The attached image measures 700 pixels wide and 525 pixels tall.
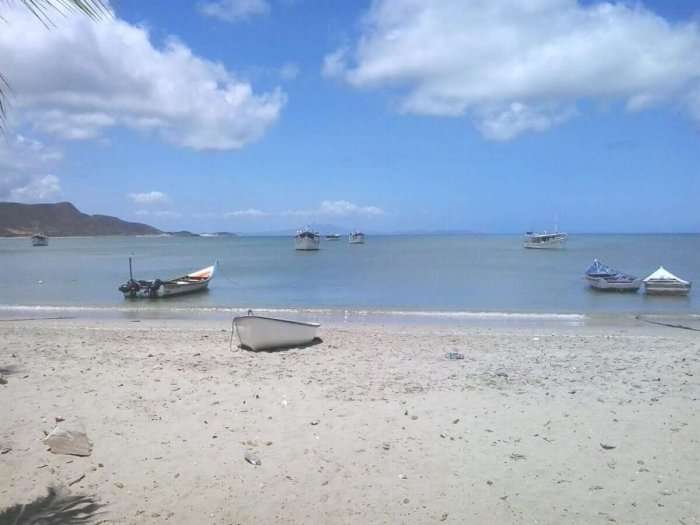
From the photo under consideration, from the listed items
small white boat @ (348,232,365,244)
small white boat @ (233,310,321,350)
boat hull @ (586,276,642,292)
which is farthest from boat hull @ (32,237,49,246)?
small white boat @ (233,310,321,350)

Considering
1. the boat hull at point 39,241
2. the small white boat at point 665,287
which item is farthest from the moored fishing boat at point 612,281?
the boat hull at point 39,241

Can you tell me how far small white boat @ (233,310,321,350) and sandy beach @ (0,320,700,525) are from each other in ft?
3.30

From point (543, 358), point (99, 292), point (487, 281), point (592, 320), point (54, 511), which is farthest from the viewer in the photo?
point (487, 281)

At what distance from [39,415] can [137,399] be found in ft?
4.08

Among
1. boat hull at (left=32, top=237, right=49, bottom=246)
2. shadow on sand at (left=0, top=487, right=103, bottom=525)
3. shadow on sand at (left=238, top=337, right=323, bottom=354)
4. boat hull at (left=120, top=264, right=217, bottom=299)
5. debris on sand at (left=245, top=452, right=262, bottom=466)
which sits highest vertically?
boat hull at (left=32, top=237, right=49, bottom=246)

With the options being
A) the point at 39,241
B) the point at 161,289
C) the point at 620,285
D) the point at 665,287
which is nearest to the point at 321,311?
the point at 161,289

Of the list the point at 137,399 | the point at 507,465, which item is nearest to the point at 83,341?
the point at 137,399

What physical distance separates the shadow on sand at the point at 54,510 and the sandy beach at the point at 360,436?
11cm

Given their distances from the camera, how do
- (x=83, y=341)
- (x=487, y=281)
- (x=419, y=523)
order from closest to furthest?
(x=419, y=523)
(x=83, y=341)
(x=487, y=281)

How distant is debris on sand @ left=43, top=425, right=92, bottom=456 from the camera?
586 cm

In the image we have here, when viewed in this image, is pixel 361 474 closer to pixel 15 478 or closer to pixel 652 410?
pixel 15 478

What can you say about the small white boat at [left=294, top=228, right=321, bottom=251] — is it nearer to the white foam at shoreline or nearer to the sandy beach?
the white foam at shoreline

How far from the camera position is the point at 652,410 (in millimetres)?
7512

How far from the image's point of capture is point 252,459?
5.86 meters
